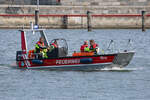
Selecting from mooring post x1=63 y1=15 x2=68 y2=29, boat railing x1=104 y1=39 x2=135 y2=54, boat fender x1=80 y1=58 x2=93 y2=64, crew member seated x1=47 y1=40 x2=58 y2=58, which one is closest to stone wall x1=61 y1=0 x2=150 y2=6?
mooring post x1=63 y1=15 x2=68 y2=29

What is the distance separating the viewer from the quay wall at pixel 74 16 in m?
82.9

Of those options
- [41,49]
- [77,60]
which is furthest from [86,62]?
[41,49]

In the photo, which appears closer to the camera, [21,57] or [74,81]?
[74,81]

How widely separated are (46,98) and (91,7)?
2242 inches

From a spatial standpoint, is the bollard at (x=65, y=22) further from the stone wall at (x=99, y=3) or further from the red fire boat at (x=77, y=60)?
the red fire boat at (x=77, y=60)

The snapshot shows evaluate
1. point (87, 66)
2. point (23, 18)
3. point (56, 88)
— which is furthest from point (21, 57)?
point (23, 18)

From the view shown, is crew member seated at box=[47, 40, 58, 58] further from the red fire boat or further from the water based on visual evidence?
the water

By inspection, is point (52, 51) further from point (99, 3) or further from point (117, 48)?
point (99, 3)

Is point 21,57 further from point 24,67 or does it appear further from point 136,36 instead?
point 136,36

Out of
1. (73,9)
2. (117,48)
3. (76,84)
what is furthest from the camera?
(73,9)

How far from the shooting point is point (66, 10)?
83.9 meters

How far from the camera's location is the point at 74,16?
82.9m

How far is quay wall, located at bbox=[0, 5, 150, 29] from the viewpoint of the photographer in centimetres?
8288

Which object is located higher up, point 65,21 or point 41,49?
point 41,49
